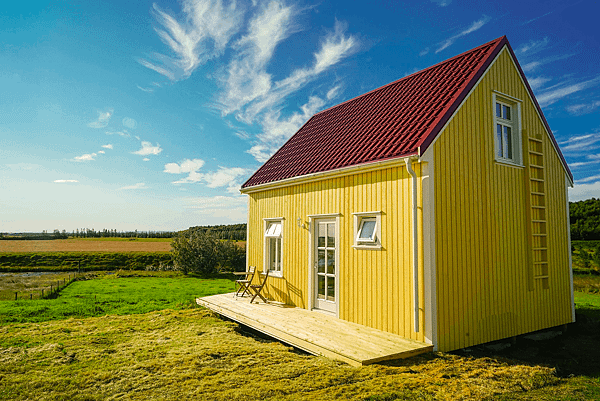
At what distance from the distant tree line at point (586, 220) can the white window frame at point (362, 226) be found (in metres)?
21.9

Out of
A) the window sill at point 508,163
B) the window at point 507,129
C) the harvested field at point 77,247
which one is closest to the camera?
the window sill at point 508,163

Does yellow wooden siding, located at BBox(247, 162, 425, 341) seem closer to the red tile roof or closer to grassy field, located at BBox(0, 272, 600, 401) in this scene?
the red tile roof

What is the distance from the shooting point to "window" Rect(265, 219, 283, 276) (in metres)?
10.7

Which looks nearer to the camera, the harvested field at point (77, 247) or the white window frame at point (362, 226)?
the white window frame at point (362, 226)

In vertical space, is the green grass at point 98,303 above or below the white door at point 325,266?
below

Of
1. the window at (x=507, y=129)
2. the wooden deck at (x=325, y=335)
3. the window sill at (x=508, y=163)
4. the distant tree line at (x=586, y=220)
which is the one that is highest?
the window at (x=507, y=129)

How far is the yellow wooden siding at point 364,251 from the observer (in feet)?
22.5

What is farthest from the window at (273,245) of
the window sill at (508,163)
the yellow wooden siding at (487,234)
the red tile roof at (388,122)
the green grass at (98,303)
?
the window sill at (508,163)

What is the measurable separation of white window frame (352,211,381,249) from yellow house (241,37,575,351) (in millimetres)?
29

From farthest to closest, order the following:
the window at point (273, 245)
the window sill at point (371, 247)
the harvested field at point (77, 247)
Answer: the harvested field at point (77, 247), the window at point (273, 245), the window sill at point (371, 247)

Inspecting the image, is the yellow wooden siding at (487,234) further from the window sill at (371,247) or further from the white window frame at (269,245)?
the white window frame at (269,245)

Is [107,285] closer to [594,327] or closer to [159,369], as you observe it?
[159,369]

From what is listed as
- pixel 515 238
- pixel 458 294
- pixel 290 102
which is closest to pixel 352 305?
pixel 458 294

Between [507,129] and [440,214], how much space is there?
336 centimetres
